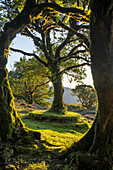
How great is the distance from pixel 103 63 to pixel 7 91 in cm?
376

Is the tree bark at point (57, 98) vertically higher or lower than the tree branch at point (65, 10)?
lower

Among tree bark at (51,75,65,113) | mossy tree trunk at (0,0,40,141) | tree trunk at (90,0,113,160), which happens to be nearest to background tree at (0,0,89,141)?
mossy tree trunk at (0,0,40,141)

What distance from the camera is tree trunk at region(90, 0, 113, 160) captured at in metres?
3.31

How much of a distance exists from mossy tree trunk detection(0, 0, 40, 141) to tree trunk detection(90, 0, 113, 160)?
3.10m

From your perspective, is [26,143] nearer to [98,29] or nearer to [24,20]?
[98,29]

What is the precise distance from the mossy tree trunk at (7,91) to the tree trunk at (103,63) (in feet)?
10.2

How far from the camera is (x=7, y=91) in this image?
5.07 metres

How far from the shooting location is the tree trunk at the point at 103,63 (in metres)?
3.31

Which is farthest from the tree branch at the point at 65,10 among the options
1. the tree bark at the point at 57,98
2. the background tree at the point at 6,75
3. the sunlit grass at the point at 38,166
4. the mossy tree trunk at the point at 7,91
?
the tree bark at the point at 57,98

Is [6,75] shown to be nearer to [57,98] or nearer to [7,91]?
[7,91]

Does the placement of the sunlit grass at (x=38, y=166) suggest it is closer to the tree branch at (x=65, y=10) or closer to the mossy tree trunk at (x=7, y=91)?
the mossy tree trunk at (x=7, y=91)

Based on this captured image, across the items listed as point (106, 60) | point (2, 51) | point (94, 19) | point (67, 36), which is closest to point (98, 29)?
point (94, 19)

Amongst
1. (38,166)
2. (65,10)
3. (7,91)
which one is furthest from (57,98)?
(38,166)

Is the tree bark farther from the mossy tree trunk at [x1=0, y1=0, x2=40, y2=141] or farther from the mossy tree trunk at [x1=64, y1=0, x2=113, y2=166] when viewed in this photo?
the mossy tree trunk at [x1=64, y1=0, x2=113, y2=166]
